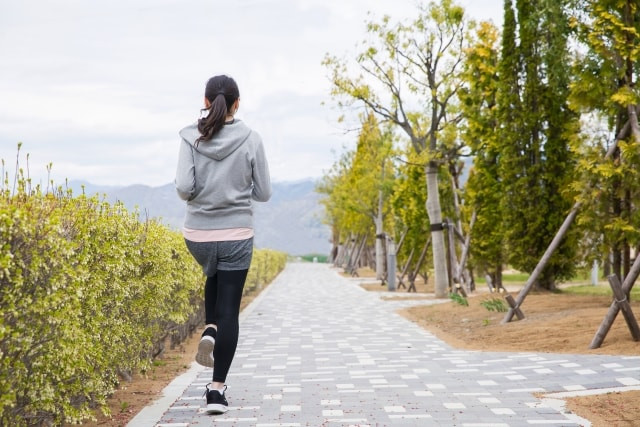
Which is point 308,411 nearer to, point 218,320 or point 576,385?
point 218,320

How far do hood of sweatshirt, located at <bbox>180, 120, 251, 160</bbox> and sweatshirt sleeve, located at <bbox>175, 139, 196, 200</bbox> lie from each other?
6cm

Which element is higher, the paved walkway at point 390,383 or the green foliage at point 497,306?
the green foliage at point 497,306

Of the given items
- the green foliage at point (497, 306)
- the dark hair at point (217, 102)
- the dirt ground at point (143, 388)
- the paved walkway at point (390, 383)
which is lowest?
the dirt ground at point (143, 388)

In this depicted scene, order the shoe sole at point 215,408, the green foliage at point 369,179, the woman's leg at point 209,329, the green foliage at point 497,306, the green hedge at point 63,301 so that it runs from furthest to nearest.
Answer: the green foliage at point 369,179, the green foliage at point 497,306, the shoe sole at point 215,408, the woman's leg at point 209,329, the green hedge at point 63,301

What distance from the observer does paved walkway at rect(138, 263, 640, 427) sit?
5344 millimetres

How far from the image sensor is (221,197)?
516 centimetres

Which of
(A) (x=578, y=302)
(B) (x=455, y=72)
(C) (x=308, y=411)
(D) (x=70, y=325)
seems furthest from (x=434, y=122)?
(D) (x=70, y=325)

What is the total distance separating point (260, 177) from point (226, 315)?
3.12ft

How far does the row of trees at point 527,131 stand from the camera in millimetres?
11797

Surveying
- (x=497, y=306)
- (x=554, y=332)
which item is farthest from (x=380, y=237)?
(x=554, y=332)

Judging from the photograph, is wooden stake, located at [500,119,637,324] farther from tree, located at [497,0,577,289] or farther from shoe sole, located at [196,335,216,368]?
shoe sole, located at [196,335,216,368]

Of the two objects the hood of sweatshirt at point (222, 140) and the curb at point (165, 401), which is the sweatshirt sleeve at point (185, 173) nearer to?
the hood of sweatshirt at point (222, 140)

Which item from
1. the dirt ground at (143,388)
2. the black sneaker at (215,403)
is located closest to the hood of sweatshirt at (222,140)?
the black sneaker at (215,403)

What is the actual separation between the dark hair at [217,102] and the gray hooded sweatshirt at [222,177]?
6 cm
